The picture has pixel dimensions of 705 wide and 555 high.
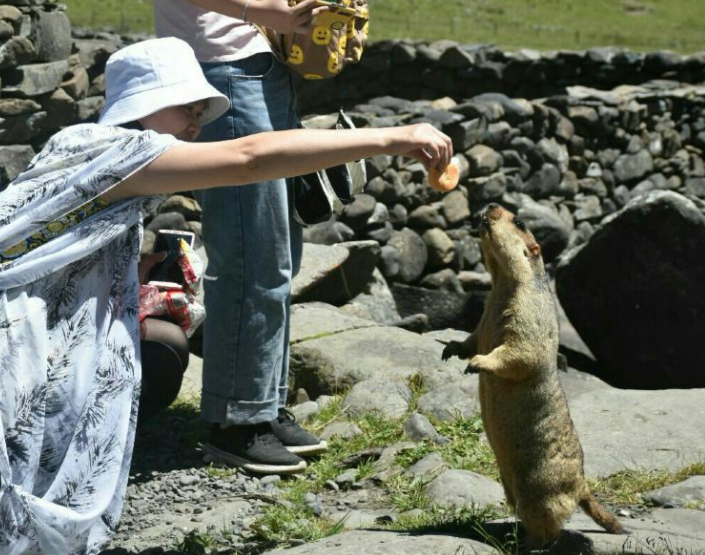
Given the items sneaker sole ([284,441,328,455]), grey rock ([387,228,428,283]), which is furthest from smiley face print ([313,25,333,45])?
grey rock ([387,228,428,283])

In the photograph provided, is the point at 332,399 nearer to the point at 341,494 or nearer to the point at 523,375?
the point at 341,494

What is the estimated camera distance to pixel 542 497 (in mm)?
3543

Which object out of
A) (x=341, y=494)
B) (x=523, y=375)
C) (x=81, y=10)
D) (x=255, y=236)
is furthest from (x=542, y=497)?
(x=81, y=10)

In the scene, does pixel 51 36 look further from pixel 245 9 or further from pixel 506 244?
pixel 506 244

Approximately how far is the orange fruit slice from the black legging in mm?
1381

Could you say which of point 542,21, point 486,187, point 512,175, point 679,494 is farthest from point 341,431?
point 542,21

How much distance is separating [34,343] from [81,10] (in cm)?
927

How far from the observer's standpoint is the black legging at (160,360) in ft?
14.0

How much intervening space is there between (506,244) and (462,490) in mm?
995

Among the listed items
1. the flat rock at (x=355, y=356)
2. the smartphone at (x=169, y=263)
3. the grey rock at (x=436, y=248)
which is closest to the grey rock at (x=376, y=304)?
the grey rock at (x=436, y=248)

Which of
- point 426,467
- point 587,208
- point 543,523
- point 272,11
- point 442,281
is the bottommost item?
point 587,208

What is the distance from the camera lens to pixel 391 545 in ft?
11.0

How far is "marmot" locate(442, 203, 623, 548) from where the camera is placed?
354 cm

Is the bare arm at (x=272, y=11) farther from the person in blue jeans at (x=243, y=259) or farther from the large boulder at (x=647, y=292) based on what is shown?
the large boulder at (x=647, y=292)
